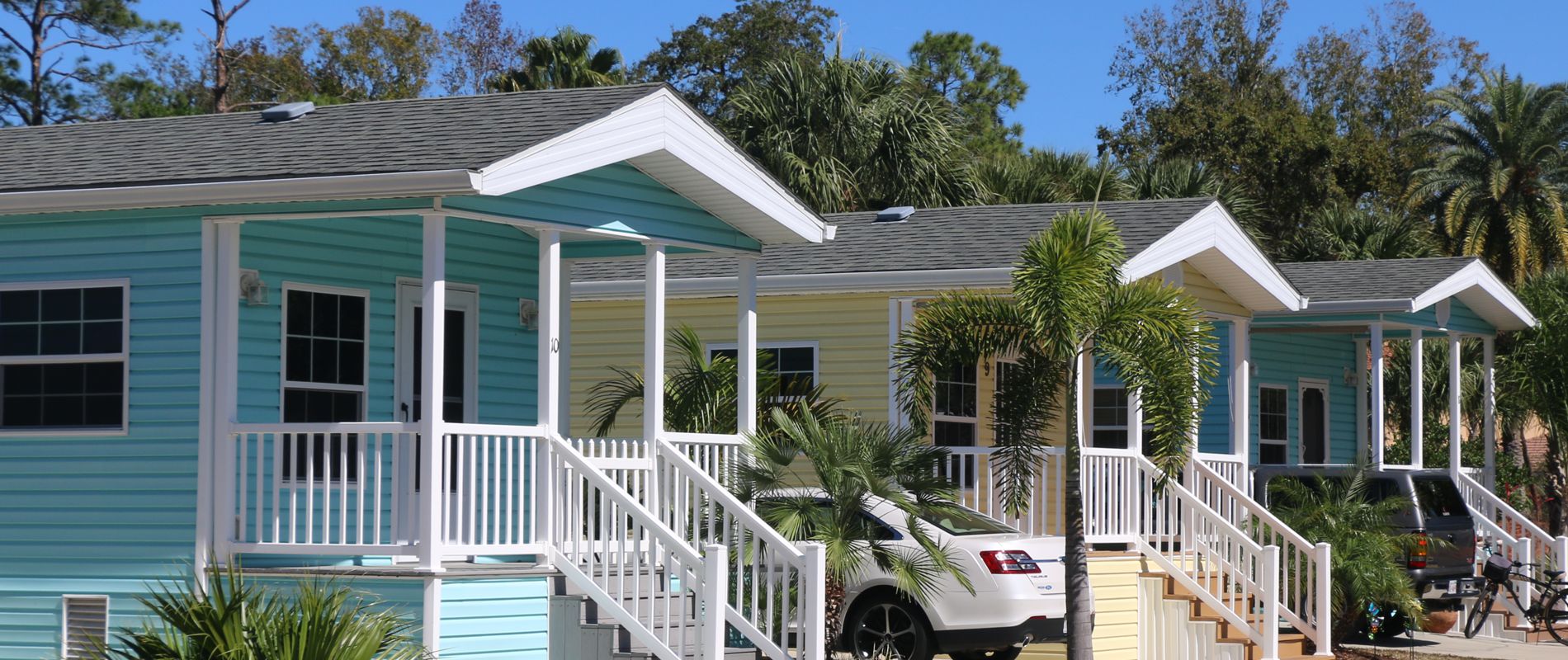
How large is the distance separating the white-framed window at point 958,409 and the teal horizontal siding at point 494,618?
761cm

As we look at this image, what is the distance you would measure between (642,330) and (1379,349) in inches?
346

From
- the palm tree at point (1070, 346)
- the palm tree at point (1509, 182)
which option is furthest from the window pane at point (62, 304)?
the palm tree at point (1509, 182)

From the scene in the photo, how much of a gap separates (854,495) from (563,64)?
65.7 feet

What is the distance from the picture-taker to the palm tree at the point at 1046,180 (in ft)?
98.7

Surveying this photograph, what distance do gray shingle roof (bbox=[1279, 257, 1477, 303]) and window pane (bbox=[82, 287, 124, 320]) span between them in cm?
1372

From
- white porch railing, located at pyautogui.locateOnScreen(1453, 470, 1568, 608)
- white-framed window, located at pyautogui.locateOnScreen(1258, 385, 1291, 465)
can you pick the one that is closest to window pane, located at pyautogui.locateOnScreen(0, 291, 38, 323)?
white porch railing, located at pyautogui.locateOnScreen(1453, 470, 1568, 608)

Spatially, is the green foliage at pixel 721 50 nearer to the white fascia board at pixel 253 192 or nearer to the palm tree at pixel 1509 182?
the palm tree at pixel 1509 182

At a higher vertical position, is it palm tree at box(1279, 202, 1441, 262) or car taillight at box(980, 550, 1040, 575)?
palm tree at box(1279, 202, 1441, 262)

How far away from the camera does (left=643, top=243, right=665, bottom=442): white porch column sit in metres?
13.3

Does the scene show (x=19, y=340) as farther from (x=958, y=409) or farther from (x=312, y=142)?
(x=958, y=409)

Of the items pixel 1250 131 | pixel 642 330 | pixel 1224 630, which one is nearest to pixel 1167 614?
pixel 1224 630

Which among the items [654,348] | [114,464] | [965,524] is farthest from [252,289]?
[965,524]

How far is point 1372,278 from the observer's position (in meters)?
23.1

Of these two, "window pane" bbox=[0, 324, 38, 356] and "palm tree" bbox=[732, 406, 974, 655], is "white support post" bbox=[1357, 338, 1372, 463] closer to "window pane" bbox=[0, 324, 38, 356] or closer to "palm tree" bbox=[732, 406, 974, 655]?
"palm tree" bbox=[732, 406, 974, 655]
